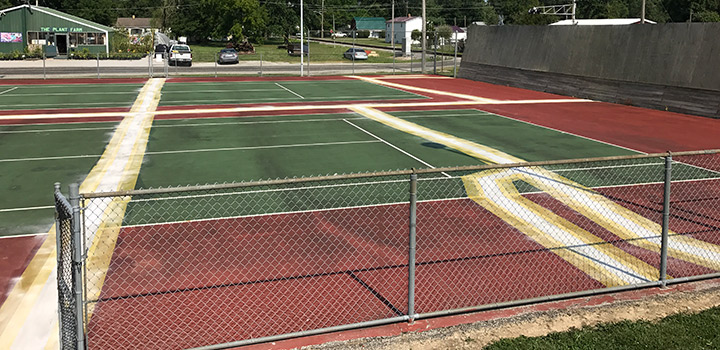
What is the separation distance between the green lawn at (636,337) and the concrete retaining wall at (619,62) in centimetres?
2213

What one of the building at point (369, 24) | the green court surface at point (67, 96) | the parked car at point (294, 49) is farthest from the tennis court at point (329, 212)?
the building at point (369, 24)

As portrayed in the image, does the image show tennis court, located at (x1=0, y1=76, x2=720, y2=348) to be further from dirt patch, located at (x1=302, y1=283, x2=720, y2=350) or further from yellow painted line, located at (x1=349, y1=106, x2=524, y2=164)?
dirt patch, located at (x1=302, y1=283, x2=720, y2=350)

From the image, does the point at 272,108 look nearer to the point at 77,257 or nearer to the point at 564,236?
the point at 564,236

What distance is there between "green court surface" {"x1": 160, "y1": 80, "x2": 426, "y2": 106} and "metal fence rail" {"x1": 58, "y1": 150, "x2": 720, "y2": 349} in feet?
65.0

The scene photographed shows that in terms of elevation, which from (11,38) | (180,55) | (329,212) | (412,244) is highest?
(11,38)

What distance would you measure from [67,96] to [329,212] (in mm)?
27511

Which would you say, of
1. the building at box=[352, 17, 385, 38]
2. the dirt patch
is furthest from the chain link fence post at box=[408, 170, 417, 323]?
the building at box=[352, 17, 385, 38]

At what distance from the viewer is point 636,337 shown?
7695 millimetres

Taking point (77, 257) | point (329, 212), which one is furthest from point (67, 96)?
point (77, 257)

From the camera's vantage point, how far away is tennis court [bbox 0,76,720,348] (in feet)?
29.0

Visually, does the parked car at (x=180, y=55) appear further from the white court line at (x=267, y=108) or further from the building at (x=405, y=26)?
the building at (x=405, y=26)

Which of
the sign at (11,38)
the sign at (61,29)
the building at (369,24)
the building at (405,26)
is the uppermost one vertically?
the building at (369,24)

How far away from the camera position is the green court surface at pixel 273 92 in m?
34.2

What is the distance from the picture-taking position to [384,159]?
61.2 ft
